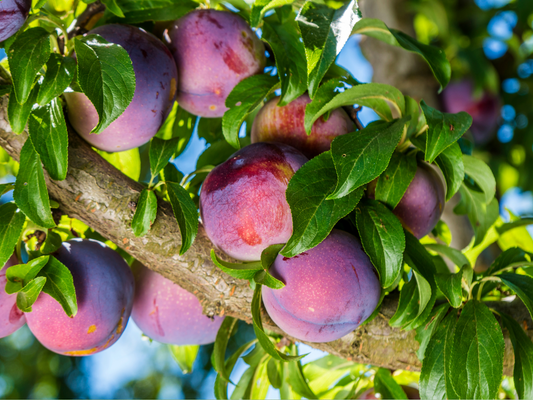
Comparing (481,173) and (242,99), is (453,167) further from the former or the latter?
(242,99)

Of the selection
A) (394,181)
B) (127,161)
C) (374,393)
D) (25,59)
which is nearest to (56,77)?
(25,59)

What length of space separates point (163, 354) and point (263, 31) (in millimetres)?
2140

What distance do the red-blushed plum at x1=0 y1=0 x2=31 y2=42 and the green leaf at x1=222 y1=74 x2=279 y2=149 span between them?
8.7 inches

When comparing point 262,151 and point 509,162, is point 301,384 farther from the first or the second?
point 509,162

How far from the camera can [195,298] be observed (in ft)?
1.94

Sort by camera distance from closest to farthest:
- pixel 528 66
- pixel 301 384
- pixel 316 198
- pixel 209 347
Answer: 1. pixel 316 198
2. pixel 301 384
3. pixel 528 66
4. pixel 209 347

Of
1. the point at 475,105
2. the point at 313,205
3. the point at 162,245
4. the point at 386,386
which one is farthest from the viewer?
the point at 475,105

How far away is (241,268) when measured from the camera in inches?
18.2

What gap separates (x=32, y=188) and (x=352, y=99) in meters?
0.35

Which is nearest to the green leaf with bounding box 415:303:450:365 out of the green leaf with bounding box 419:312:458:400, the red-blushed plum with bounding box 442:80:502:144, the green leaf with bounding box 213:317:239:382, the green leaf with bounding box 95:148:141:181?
the green leaf with bounding box 419:312:458:400

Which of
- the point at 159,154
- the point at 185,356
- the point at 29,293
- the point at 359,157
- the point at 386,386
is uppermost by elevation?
the point at 359,157

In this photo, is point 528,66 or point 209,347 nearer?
point 528,66

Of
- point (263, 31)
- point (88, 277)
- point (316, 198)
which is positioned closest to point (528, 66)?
point (263, 31)

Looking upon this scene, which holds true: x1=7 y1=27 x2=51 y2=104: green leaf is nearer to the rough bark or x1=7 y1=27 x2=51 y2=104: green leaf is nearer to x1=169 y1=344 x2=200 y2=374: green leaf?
the rough bark
